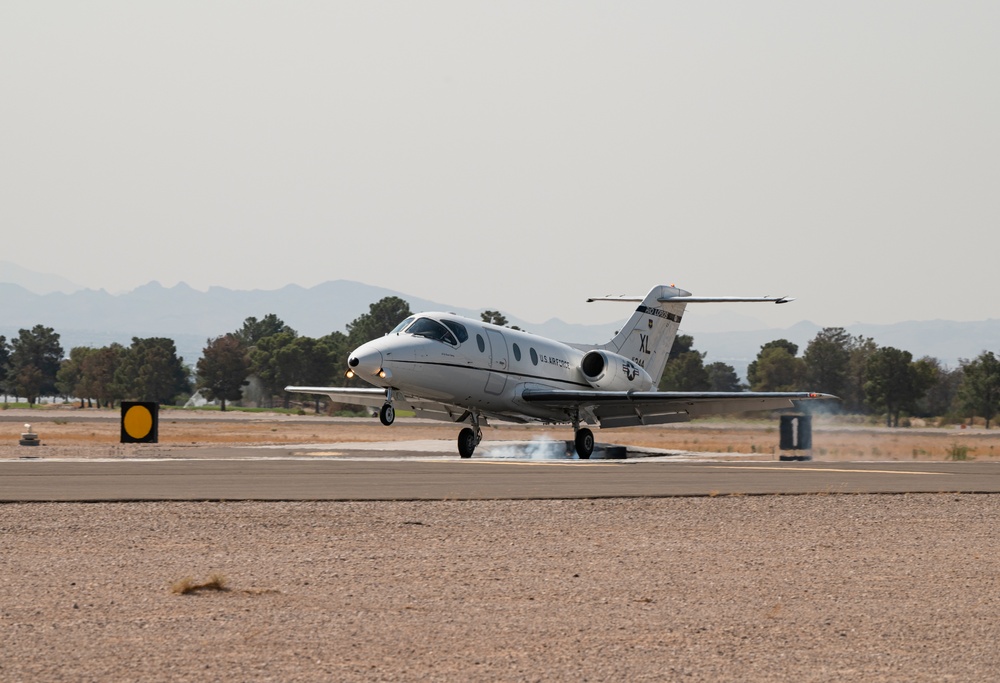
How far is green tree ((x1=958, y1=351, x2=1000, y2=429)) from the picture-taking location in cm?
11319

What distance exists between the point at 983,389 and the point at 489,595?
4431 inches

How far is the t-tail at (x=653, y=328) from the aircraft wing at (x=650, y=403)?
174 inches

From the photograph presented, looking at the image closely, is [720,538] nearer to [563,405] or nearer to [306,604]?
[306,604]

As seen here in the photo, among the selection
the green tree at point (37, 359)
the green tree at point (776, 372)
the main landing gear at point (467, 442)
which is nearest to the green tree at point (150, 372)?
the green tree at point (37, 359)

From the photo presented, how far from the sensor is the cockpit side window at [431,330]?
105 ft

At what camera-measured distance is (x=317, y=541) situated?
1380 centimetres

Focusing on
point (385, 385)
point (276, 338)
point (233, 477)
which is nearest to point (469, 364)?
point (385, 385)

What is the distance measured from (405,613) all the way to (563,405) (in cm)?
2595

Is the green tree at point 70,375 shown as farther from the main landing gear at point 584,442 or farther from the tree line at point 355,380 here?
the main landing gear at point 584,442

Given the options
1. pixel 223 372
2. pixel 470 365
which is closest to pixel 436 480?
pixel 470 365

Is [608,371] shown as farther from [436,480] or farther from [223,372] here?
[223,372]

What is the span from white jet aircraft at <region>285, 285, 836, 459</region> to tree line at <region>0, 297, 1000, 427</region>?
54.8m

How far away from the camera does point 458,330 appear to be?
33.0m

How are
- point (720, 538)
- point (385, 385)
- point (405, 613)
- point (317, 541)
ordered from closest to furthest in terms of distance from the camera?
point (405, 613), point (317, 541), point (720, 538), point (385, 385)
